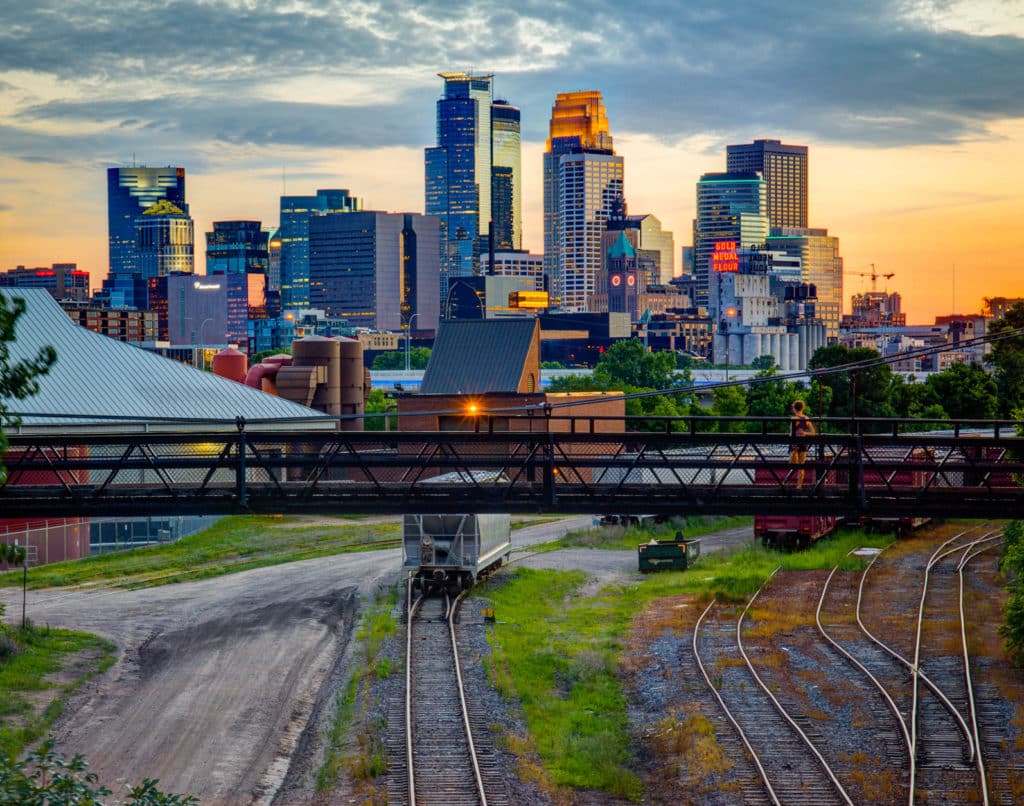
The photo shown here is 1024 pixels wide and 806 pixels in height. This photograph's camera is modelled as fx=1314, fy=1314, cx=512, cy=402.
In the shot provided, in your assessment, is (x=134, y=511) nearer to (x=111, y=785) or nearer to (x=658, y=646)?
(x=111, y=785)

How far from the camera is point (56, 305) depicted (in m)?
67.0

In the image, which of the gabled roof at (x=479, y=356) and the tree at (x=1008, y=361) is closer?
the gabled roof at (x=479, y=356)

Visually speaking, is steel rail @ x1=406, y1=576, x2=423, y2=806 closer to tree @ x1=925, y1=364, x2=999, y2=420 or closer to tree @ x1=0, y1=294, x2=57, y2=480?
tree @ x1=0, y1=294, x2=57, y2=480

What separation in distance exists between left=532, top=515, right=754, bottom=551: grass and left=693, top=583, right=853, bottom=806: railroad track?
79.0 ft

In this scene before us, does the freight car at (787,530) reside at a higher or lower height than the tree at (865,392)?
lower

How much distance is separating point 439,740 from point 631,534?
3982 cm

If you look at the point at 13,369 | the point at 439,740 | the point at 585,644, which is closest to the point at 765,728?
the point at 439,740

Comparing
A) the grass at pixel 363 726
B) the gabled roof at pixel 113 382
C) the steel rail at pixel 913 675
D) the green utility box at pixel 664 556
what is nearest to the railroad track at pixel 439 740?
the grass at pixel 363 726

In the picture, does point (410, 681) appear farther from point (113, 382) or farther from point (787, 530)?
point (113, 382)

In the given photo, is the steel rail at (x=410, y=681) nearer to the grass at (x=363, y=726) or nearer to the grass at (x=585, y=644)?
the grass at (x=363, y=726)

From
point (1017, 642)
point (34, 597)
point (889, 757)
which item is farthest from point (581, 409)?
point (889, 757)

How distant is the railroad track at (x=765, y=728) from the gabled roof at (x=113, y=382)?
3311 cm

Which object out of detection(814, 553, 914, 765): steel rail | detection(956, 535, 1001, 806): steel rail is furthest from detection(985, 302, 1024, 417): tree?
detection(814, 553, 914, 765): steel rail

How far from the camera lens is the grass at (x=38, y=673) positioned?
96.7 ft
